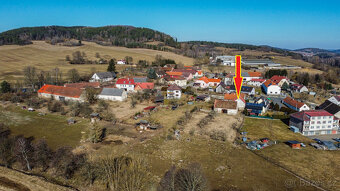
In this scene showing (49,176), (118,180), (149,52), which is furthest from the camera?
(149,52)

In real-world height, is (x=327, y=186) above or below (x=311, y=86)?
→ below

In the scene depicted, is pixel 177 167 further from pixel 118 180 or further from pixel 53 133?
pixel 53 133

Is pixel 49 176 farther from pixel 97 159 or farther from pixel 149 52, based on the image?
pixel 149 52

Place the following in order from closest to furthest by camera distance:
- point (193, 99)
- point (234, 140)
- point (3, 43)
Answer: point (234, 140), point (193, 99), point (3, 43)

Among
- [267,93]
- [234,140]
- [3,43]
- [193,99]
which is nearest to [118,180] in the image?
[234,140]

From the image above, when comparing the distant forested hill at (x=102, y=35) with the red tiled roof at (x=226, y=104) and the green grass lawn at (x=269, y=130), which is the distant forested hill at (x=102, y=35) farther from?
the green grass lawn at (x=269, y=130)

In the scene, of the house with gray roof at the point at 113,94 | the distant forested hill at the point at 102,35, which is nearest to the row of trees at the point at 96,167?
the house with gray roof at the point at 113,94

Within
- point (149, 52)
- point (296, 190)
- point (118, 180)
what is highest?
point (149, 52)

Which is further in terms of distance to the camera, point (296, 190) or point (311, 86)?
point (311, 86)

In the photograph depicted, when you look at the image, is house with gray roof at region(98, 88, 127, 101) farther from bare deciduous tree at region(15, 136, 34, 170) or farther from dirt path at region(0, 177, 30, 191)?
dirt path at region(0, 177, 30, 191)
